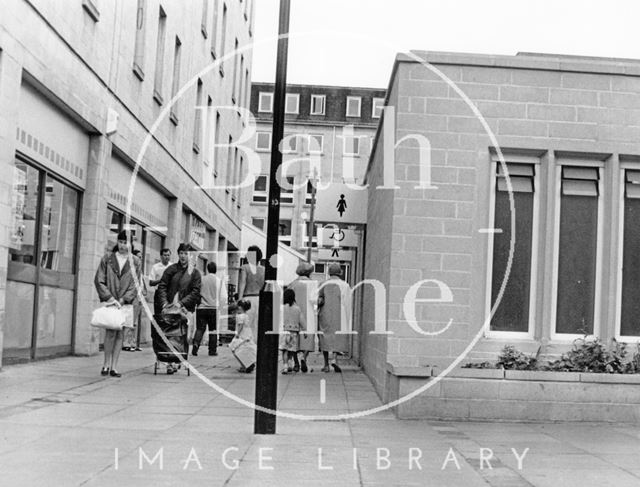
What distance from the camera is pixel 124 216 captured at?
60.4 feet

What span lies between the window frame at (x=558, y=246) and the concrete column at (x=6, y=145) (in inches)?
253

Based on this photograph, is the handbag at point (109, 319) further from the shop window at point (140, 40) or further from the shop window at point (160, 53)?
the shop window at point (160, 53)

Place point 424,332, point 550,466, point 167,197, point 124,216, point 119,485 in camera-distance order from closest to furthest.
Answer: point 119,485 < point 550,466 < point 424,332 < point 124,216 < point 167,197

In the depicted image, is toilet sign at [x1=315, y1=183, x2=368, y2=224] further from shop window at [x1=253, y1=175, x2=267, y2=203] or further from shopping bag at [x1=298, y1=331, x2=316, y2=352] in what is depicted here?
shop window at [x1=253, y1=175, x2=267, y2=203]

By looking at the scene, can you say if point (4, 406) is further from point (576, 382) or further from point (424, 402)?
point (576, 382)

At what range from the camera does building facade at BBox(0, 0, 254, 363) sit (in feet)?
38.5

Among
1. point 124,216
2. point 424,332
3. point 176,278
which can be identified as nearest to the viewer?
point 424,332

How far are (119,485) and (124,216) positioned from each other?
1380 centimetres

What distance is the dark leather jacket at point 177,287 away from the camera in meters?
12.4

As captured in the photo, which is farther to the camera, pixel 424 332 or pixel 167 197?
pixel 167 197

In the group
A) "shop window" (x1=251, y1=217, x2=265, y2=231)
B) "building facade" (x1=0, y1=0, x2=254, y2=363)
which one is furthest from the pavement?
"shop window" (x1=251, y1=217, x2=265, y2=231)

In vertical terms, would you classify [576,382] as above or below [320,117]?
below

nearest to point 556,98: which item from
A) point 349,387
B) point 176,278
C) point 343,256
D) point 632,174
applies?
point 632,174

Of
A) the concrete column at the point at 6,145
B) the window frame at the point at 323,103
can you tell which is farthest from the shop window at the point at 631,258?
the window frame at the point at 323,103
